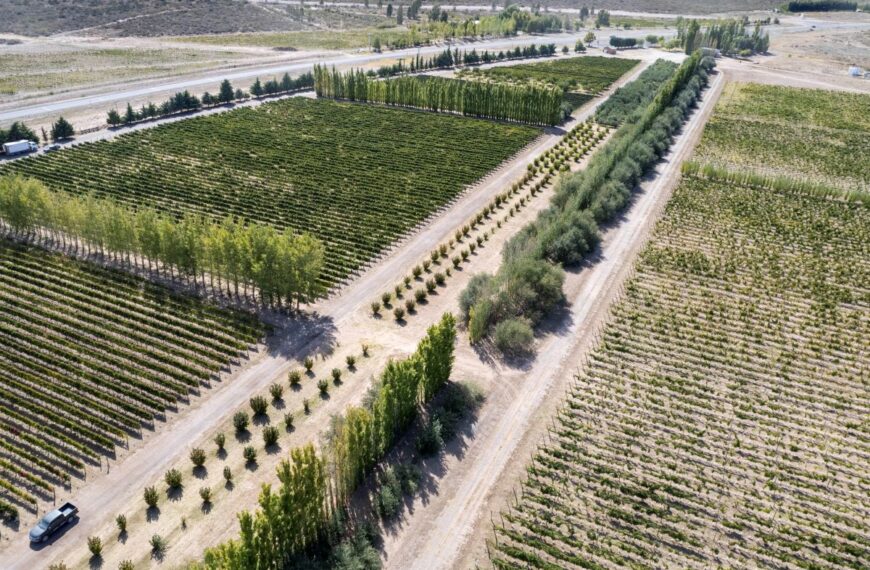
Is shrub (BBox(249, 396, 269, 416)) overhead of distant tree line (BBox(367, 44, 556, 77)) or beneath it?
beneath

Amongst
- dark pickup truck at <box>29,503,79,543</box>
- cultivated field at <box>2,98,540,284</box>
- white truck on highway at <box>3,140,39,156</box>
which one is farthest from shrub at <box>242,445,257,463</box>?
white truck on highway at <box>3,140,39,156</box>

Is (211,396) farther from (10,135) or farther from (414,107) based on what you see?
(414,107)

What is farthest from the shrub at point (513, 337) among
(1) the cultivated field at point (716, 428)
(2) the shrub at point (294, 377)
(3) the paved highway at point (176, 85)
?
(3) the paved highway at point (176, 85)

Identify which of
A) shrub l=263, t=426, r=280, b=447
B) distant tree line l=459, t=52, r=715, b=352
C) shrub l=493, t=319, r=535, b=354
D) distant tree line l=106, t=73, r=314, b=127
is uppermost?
distant tree line l=106, t=73, r=314, b=127

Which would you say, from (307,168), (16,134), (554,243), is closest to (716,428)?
(554,243)

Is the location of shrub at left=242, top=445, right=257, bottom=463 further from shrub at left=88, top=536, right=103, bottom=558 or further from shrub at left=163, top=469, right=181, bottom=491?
shrub at left=88, top=536, right=103, bottom=558

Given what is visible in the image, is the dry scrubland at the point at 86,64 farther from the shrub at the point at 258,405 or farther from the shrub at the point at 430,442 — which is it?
the shrub at the point at 430,442

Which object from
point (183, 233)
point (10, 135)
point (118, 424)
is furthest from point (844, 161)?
point (10, 135)
